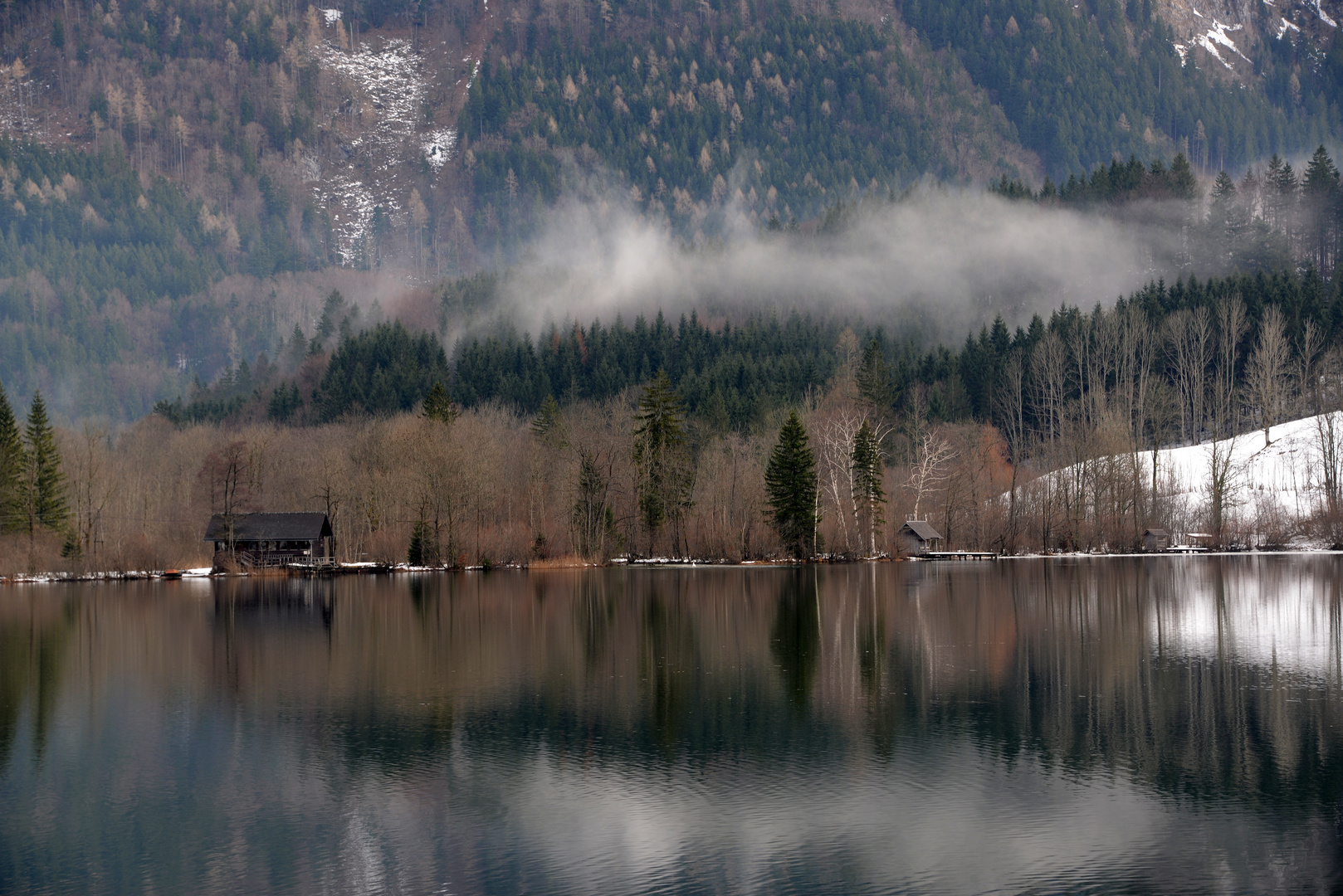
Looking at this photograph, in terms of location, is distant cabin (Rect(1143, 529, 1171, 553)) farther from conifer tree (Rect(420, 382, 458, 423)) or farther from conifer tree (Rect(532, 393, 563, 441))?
conifer tree (Rect(420, 382, 458, 423))

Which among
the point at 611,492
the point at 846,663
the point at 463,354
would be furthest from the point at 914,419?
the point at 846,663

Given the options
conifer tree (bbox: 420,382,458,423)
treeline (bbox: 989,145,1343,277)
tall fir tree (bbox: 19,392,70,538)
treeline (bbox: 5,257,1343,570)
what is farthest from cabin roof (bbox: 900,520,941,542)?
treeline (bbox: 989,145,1343,277)

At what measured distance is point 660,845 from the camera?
1931 centimetres

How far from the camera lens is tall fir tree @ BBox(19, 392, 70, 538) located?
93.9 metres

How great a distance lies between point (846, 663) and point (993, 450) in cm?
8872

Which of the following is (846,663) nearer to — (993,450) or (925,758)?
(925,758)

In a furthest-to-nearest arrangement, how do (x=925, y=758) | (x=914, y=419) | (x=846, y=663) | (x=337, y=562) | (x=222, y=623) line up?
1. (x=914, y=419)
2. (x=337, y=562)
3. (x=222, y=623)
4. (x=846, y=663)
5. (x=925, y=758)

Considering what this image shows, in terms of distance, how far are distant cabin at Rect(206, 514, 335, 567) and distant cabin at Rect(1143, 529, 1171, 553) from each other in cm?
7525

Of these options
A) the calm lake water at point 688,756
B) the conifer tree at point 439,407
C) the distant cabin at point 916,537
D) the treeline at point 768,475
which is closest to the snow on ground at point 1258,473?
the treeline at point 768,475

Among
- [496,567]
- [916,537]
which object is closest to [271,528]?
[496,567]

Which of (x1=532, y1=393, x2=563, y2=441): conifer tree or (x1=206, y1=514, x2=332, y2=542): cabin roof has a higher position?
(x1=532, y1=393, x2=563, y2=441): conifer tree

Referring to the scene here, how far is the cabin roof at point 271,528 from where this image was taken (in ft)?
326

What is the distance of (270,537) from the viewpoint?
327 feet

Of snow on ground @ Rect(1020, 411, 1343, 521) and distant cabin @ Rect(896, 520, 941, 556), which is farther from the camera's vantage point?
snow on ground @ Rect(1020, 411, 1343, 521)
